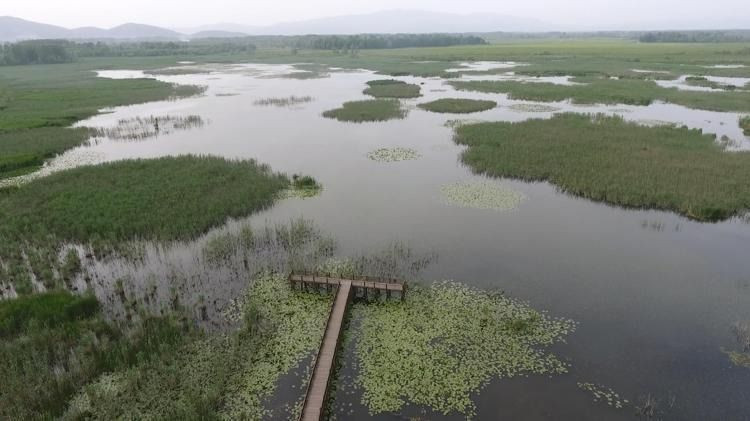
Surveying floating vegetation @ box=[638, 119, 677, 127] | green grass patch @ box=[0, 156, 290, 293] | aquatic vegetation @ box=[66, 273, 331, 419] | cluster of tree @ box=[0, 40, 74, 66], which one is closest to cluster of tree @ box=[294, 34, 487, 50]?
cluster of tree @ box=[0, 40, 74, 66]

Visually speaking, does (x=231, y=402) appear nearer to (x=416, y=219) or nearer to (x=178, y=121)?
(x=416, y=219)

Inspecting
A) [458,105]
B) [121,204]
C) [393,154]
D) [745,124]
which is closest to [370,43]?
[458,105]

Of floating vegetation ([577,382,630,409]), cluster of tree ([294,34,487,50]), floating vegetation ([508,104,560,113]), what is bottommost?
floating vegetation ([577,382,630,409])

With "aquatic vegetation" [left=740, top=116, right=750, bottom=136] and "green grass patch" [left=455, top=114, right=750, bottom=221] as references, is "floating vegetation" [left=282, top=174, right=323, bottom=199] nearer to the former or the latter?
"green grass patch" [left=455, top=114, right=750, bottom=221]

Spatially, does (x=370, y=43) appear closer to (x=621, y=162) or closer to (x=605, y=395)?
(x=621, y=162)

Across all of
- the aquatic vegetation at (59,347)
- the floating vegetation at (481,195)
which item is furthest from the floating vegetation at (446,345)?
the floating vegetation at (481,195)

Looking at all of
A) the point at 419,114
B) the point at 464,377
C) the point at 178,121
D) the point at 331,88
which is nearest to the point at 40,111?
the point at 178,121
